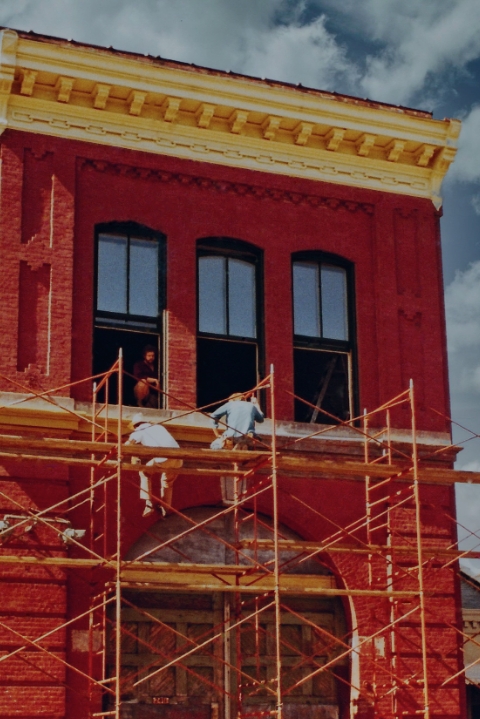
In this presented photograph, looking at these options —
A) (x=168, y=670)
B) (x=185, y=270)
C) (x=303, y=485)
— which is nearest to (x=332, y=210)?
(x=185, y=270)

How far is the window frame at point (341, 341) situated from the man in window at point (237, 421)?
255 cm

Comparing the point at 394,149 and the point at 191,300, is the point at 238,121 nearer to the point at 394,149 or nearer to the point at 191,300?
the point at 394,149

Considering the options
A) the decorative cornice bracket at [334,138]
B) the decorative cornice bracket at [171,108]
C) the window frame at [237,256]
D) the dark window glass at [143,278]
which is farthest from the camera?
the decorative cornice bracket at [334,138]

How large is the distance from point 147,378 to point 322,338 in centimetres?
316

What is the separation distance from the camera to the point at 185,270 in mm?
20984

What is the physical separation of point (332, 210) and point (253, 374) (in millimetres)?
3140

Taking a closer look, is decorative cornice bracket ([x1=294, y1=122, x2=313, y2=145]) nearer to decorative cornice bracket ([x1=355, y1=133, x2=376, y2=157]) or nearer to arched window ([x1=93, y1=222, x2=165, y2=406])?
decorative cornice bracket ([x1=355, y1=133, x2=376, y2=157])

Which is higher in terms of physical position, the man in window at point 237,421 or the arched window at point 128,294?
the arched window at point 128,294

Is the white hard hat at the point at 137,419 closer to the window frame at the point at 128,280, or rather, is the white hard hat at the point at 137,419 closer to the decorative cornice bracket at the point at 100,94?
the window frame at the point at 128,280

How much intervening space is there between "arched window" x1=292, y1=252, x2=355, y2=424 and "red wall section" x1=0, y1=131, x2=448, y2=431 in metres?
0.26

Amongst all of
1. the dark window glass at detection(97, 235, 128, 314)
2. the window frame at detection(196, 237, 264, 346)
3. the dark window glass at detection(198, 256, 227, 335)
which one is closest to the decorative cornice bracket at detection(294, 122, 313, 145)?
the window frame at detection(196, 237, 264, 346)

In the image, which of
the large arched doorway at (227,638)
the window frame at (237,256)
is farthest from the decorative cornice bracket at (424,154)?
the large arched doorway at (227,638)

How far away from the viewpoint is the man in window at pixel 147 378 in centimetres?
2027

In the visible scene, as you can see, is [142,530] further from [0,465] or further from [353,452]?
[353,452]
